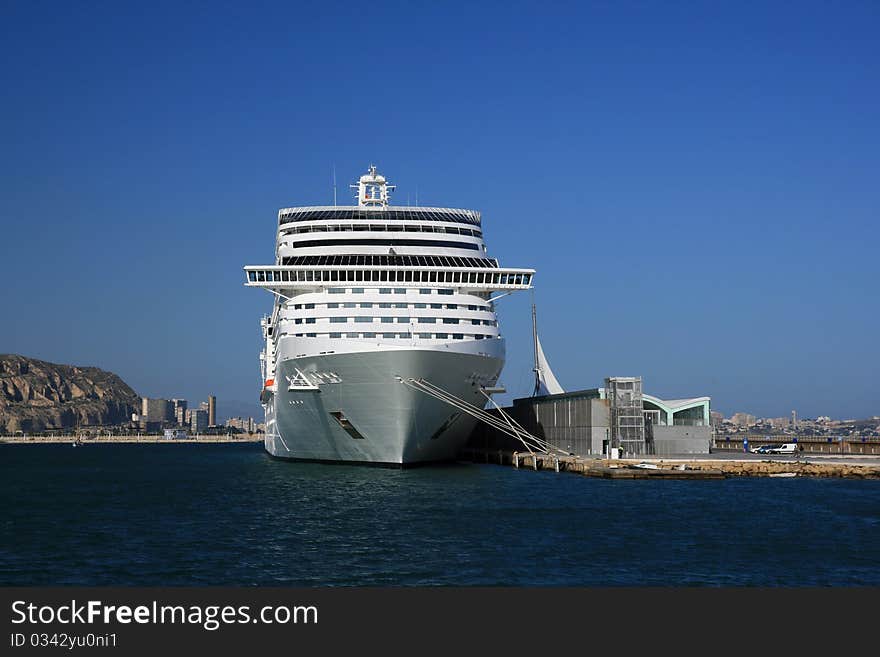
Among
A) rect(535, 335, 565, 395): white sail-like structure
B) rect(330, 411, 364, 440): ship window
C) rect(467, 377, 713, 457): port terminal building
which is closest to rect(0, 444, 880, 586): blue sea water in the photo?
rect(330, 411, 364, 440): ship window

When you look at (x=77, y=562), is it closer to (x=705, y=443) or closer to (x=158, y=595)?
(x=158, y=595)

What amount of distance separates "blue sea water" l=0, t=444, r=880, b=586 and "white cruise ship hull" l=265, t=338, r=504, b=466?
1963 millimetres

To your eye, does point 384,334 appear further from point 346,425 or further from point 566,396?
point 566,396

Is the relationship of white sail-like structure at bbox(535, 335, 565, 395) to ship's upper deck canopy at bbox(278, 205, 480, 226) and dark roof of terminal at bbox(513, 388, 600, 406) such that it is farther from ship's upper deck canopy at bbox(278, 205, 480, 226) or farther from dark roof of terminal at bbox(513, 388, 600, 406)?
ship's upper deck canopy at bbox(278, 205, 480, 226)

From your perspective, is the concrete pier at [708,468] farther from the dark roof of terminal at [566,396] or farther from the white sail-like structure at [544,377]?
the white sail-like structure at [544,377]

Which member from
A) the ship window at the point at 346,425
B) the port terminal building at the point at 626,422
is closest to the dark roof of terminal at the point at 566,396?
the port terminal building at the point at 626,422

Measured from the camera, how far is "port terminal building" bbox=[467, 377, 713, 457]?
6838cm

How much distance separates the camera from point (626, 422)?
68688 mm

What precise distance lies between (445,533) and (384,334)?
23.0 meters

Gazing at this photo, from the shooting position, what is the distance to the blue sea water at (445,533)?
90.8 feet

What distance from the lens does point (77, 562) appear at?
29.8 meters

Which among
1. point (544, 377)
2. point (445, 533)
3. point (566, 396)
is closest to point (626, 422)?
point (566, 396)

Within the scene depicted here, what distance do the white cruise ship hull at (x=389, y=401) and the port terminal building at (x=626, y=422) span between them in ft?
34.6

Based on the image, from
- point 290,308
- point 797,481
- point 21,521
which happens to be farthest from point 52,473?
point 797,481
